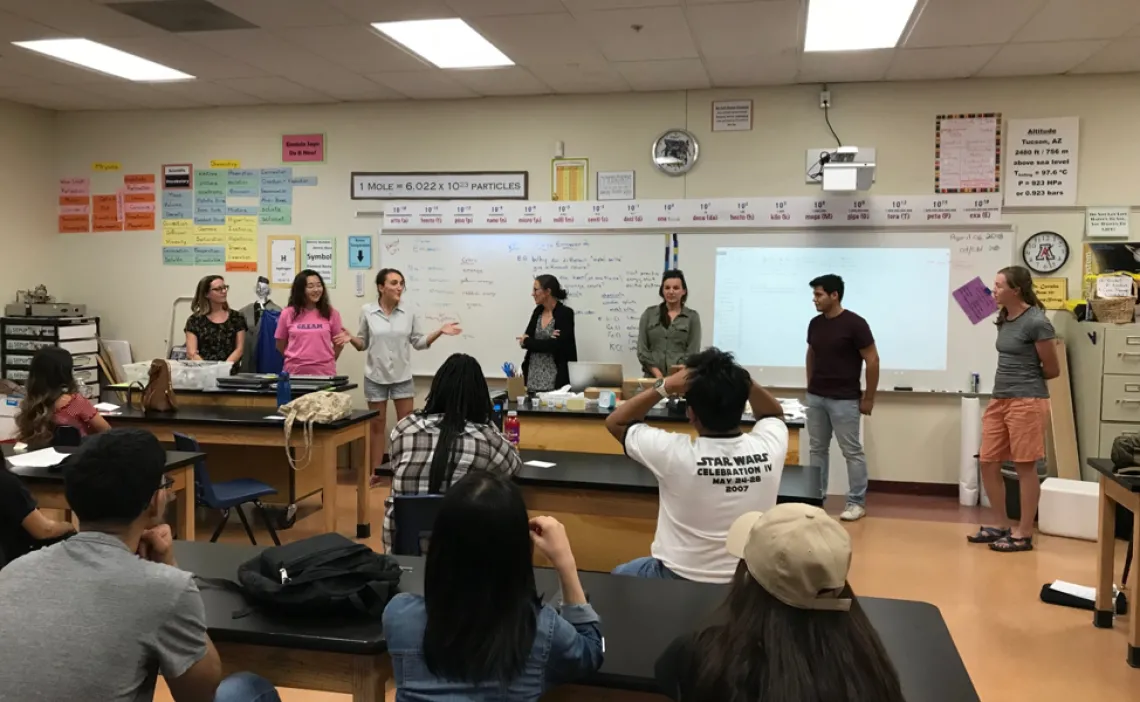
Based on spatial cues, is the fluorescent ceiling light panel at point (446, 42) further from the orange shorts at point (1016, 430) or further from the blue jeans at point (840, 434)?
the orange shorts at point (1016, 430)

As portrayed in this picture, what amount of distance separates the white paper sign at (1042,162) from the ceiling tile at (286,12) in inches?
165

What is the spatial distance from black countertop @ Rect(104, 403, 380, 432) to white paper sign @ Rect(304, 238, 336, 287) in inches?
79.6

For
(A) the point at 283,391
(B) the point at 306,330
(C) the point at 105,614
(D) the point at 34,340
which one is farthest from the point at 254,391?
(C) the point at 105,614

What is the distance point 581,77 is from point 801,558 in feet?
16.0

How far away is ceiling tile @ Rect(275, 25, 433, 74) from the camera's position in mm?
4625

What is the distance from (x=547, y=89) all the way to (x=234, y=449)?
10.5 feet

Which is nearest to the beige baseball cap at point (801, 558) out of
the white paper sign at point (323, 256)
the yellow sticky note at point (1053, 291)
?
the yellow sticky note at point (1053, 291)

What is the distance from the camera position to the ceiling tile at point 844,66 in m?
4.91

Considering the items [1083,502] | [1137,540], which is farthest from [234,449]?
[1083,502]

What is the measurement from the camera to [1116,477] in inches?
122

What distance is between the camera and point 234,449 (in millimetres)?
4945

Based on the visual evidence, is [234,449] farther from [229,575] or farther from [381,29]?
[229,575]

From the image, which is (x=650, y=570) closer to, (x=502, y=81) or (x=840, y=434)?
(x=840, y=434)

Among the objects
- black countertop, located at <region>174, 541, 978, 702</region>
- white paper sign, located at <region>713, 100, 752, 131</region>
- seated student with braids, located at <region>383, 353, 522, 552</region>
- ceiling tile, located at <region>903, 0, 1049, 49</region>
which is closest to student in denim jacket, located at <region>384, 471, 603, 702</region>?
black countertop, located at <region>174, 541, 978, 702</region>
